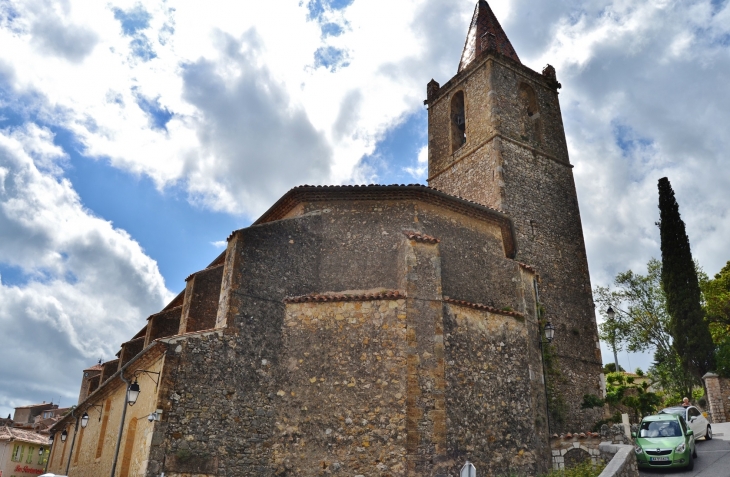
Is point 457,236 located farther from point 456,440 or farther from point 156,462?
point 156,462

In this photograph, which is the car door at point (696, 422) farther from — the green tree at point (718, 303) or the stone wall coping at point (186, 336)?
the stone wall coping at point (186, 336)

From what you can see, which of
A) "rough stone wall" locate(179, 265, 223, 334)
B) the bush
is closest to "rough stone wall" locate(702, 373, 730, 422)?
the bush

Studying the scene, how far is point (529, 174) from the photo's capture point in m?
22.8

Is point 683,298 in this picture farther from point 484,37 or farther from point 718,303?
point 484,37

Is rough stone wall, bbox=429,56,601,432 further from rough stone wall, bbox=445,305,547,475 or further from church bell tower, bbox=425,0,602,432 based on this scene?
rough stone wall, bbox=445,305,547,475

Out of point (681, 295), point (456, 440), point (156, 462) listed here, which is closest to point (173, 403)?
point (156, 462)

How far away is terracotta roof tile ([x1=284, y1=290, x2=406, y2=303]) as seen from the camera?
13.8 m

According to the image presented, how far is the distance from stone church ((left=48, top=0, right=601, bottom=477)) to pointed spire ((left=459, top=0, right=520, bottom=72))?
11.8 meters

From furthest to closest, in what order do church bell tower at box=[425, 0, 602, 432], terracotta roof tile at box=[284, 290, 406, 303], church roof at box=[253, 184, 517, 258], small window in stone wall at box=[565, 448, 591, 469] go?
church bell tower at box=[425, 0, 602, 432] → church roof at box=[253, 184, 517, 258] → small window in stone wall at box=[565, 448, 591, 469] → terracotta roof tile at box=[284, 290, 406, 303]

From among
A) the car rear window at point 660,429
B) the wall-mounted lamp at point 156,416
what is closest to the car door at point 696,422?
the car rear window at point 660,429

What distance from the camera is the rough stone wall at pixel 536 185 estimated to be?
2080 cm

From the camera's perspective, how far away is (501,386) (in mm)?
14500

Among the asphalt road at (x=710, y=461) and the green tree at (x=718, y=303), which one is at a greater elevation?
the green tree at (x=718, y=303)

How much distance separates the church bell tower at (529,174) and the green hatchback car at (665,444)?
4078 millimetres
